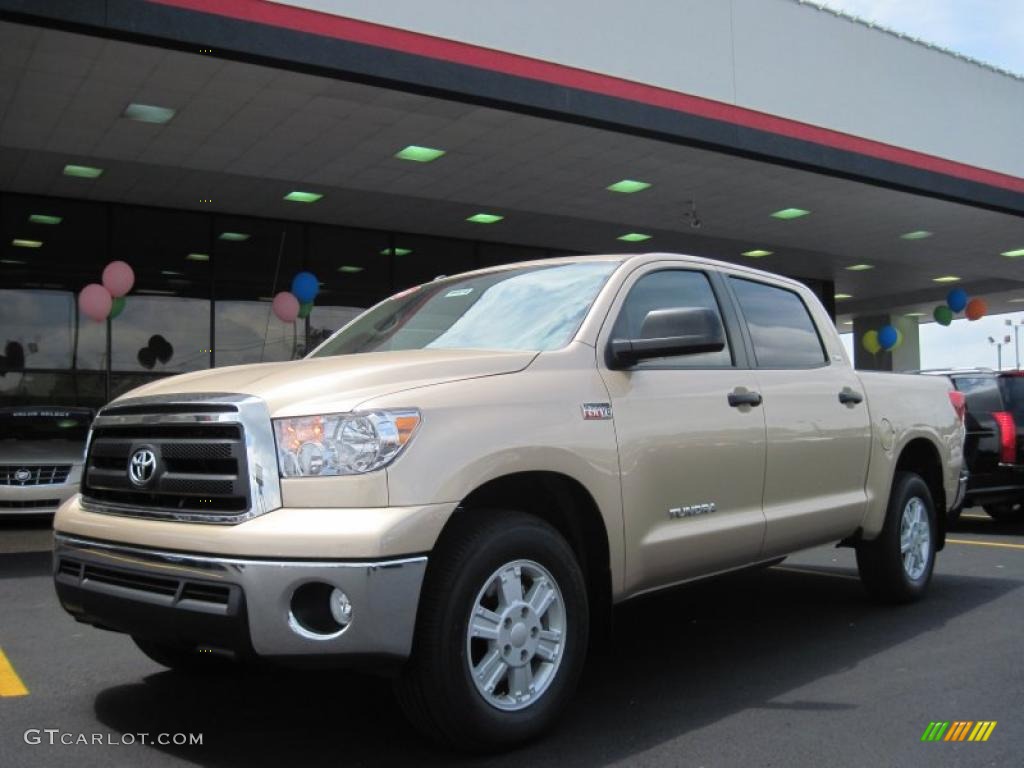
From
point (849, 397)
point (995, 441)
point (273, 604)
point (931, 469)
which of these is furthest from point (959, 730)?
point (995, 441)

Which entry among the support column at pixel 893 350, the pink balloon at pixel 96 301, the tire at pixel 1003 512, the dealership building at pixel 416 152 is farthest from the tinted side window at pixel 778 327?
the support column at pixel 893 350

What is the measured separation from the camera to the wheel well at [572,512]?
12.5ft

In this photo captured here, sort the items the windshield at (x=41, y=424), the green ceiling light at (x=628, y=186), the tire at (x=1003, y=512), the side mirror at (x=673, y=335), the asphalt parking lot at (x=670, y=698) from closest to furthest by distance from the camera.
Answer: the asphalt parking lot at (x=670, y=698) < the side mirror at (x=673, y=335) < the tire at (x=1003, y=512) < the windshield at (x=41, y=424) < the green ceiling light at (x=628, y=186)

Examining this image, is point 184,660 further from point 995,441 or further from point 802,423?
point 995,441

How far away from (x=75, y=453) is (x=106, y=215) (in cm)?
669

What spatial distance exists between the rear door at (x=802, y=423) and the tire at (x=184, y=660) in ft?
8.85

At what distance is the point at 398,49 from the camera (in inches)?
412

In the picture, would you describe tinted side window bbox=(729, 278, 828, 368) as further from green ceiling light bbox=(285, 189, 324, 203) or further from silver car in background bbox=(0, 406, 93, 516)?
green ceiling light bbox=(285, 189, 324, 203)

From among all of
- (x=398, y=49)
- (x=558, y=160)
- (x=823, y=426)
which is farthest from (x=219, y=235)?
(x=823, y=426)

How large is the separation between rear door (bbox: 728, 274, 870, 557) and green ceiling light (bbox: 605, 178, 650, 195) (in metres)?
9.74

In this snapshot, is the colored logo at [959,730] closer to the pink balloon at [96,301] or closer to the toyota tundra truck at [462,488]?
the toyota tundra truck at [462,488]

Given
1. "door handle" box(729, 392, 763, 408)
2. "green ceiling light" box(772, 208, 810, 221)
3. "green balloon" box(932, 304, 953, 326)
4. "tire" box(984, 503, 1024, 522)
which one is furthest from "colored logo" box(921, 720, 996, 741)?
"green balloon" box(932, 304, 953, 326)

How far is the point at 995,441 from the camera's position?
9.95 metres

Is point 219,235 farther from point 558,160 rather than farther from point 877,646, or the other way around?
point 877,646
